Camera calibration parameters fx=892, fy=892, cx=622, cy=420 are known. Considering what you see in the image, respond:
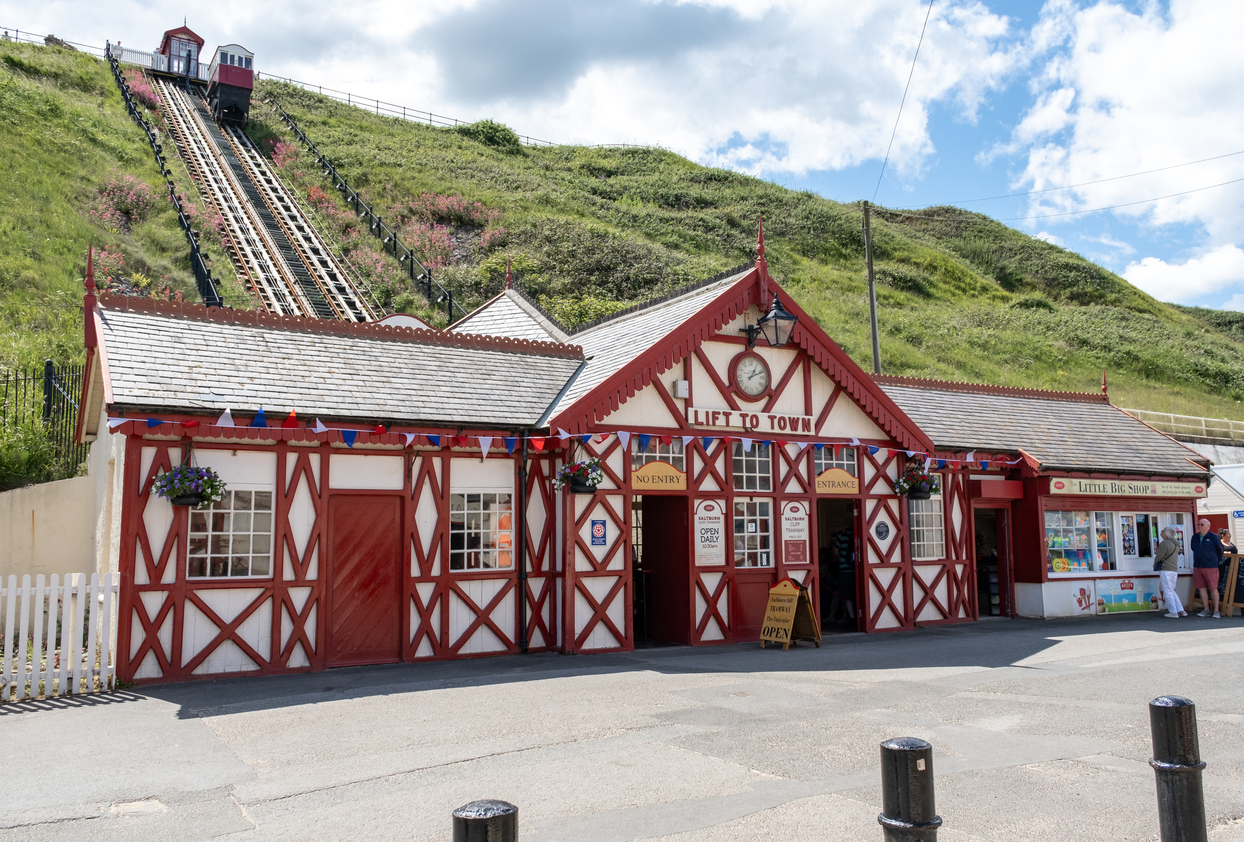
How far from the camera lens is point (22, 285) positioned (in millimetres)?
25531

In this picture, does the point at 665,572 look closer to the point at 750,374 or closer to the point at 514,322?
the point at 750,374

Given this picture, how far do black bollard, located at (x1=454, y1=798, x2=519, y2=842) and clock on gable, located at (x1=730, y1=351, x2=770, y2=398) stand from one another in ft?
39.8

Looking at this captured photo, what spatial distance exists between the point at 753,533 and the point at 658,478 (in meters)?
2.07

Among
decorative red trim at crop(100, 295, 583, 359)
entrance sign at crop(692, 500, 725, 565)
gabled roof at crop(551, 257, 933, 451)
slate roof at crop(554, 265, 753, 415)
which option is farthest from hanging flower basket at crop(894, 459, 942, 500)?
decorative red trim at crop(100, 295, 583, 359)

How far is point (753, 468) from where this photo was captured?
14617 millimetres

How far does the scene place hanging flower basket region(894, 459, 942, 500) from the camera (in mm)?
15539

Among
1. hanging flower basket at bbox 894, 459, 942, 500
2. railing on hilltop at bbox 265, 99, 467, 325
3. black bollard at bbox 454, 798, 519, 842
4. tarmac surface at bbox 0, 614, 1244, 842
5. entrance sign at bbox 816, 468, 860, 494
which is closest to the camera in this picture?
black bollard at bbox 454, 798, 519, 842

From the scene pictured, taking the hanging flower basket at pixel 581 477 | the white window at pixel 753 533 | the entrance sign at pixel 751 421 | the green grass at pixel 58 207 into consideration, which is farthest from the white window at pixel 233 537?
the green grass at pixel 58 207

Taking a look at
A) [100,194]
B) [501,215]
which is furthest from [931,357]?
[100,194]

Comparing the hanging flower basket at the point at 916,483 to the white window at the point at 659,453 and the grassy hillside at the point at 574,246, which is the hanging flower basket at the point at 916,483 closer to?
the white window at the point at 659,453

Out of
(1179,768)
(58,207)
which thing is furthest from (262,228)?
(1179,768)

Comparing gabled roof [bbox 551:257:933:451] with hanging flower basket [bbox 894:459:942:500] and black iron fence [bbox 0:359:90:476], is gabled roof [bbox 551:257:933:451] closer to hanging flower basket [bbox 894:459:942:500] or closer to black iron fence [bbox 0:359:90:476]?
hanging flower basket [bbox 894:459:942:500]

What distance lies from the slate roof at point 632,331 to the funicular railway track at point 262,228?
11.3m

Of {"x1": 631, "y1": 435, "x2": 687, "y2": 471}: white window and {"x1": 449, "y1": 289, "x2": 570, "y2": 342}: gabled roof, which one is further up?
{"x1": 449, "y1": 289, "x2": 570, "y2": 342}: gabled roof
